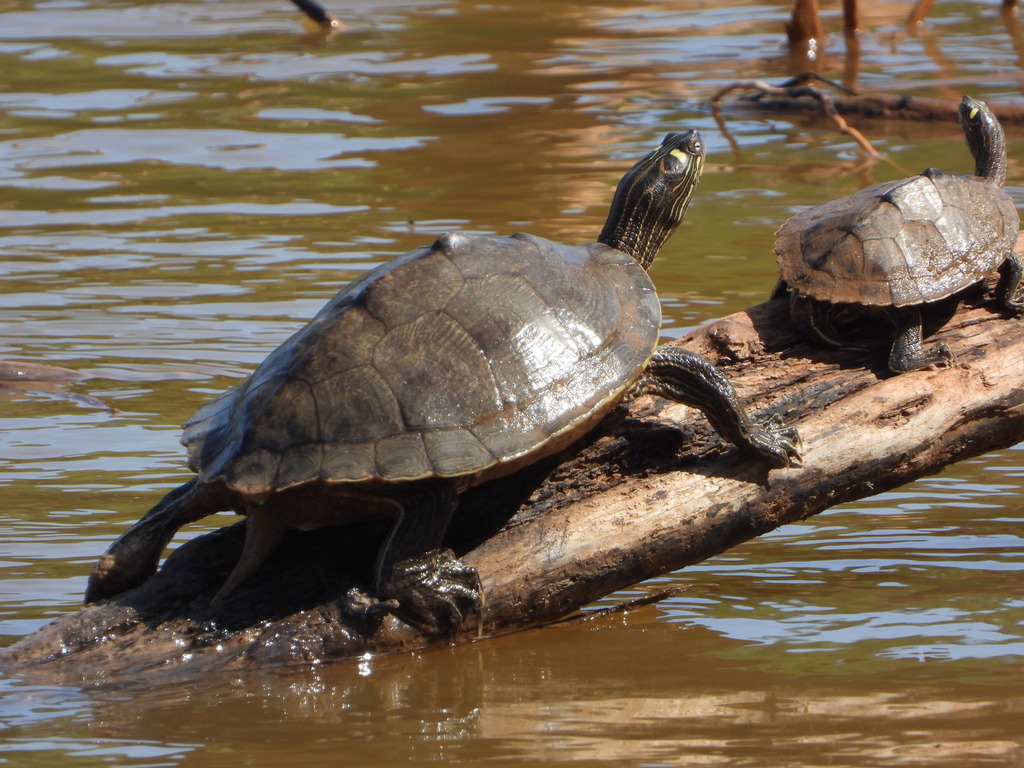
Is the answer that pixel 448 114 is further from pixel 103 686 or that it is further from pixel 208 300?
pixel 103 686

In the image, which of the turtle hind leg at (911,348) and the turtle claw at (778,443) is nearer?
the turtle claw at (778,443)

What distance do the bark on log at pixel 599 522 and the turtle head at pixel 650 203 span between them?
2.51ft

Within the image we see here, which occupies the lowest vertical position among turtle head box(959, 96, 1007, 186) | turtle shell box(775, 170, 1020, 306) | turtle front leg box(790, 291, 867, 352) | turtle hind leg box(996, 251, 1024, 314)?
turtle front leg box(790, 291, 867, 352)

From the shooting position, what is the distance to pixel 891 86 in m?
13.7

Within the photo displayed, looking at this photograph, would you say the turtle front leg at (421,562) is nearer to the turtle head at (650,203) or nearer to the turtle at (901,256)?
the turtle head at (650,203)

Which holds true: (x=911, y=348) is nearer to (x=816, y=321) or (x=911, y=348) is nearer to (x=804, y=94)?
(x=816, y=321)

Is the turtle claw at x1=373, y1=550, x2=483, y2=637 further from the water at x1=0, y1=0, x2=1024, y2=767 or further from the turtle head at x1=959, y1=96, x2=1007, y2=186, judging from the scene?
the turtle head at x1=959, y1=96, x2=1007, y2=186

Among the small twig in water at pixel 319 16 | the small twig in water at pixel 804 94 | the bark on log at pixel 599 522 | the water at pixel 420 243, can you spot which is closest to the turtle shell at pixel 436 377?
the bark on log at pixel 599 522

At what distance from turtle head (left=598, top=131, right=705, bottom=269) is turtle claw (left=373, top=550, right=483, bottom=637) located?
1.69m

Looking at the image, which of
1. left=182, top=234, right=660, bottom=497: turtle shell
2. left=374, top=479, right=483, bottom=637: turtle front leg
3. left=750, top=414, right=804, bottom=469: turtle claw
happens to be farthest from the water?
left=182, top=234, right=660, bottom=497: turtle shell

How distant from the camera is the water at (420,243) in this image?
3.97 meters

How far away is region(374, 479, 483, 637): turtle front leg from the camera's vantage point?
4.23 m

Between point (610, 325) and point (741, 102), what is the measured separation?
8.82 m

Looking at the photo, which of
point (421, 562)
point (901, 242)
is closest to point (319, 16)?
point (901, 242)
